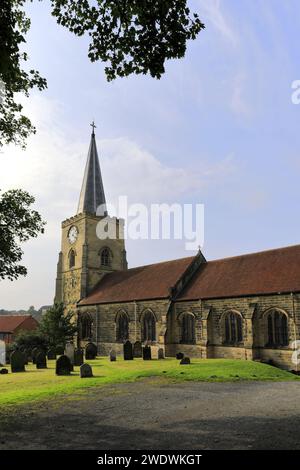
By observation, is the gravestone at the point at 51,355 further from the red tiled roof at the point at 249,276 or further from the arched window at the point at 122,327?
the red tiled roof at the point at 249,276

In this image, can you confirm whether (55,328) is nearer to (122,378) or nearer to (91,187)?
(122,378)

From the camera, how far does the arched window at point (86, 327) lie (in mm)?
35469

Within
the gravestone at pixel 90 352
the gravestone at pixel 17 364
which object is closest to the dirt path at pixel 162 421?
the gravestone at pixel 17 364

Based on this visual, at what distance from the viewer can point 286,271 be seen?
2341 cm

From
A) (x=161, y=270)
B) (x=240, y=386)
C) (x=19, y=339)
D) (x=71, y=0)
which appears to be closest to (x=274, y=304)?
(x=240, y=386)

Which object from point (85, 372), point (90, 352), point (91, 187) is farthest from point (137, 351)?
point (91, 187)

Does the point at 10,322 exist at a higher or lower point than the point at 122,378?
higher

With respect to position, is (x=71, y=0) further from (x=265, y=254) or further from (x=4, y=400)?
(x=265, y=254)

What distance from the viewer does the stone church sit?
22328 mm

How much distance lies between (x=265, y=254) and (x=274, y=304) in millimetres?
5471

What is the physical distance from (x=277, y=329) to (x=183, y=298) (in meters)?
7.62

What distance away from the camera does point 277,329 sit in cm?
2208

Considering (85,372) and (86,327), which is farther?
(86,327)

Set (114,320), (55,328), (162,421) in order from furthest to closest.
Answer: (114,320), (55,328), (162,421)
